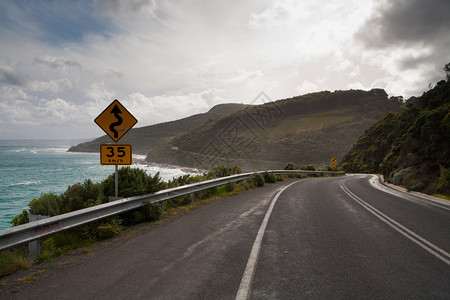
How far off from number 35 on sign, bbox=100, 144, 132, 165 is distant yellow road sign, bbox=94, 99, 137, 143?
0.28 metres

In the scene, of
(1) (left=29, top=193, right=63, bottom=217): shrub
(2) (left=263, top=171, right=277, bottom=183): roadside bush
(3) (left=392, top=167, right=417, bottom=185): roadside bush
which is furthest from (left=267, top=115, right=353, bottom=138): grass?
(1) (left=29, top=193, right=63, bottom=217): shrub

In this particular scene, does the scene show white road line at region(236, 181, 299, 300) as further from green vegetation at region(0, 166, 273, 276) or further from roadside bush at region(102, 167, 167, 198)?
roadside bush at region(102, 167, 167, 198)

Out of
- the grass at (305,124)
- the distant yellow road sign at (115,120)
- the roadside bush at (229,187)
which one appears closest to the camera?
the distant yellow road sign at (115,120)

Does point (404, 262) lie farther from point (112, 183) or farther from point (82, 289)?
point (112, 183)

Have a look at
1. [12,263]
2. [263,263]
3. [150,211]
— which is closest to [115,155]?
[150,211]

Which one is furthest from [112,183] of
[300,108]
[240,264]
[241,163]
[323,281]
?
[300,108]

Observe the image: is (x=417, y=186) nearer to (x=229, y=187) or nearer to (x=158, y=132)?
(x=229, y=187)

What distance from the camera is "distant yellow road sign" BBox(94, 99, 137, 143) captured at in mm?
7137

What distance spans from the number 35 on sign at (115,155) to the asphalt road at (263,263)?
80.8 inches

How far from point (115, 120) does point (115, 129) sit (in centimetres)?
27

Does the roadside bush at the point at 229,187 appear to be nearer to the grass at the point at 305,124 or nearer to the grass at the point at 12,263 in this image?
the grass at the point at 12,263

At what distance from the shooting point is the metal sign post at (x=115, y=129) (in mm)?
7020

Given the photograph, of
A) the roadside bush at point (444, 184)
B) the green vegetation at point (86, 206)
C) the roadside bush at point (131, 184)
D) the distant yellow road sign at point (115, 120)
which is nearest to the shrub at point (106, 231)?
the green vegetation at point (86, 206)

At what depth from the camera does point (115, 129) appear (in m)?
7.21
